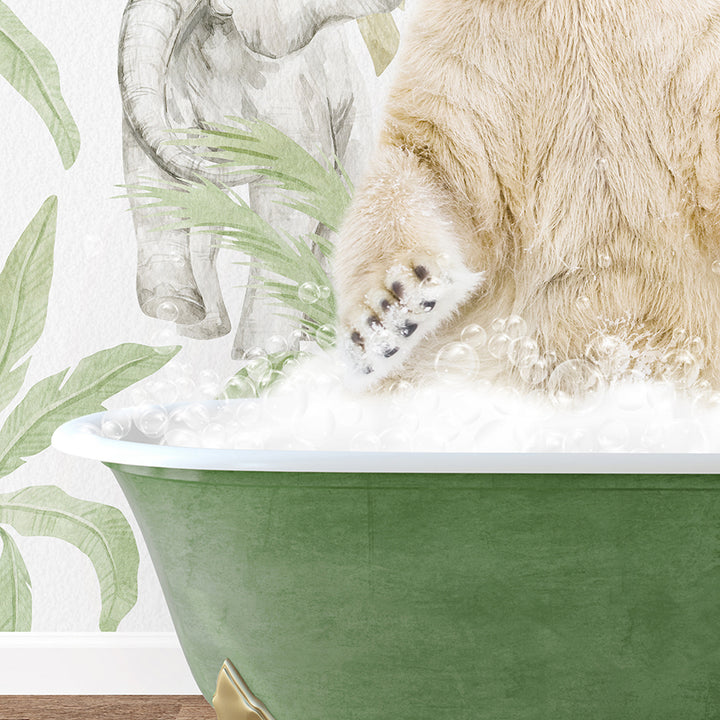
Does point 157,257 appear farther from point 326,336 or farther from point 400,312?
point 400,312

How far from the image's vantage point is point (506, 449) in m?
0.85

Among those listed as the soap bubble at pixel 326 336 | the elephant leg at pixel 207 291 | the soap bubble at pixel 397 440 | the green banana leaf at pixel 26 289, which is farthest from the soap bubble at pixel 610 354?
the green banana leaf at pixel 26 289

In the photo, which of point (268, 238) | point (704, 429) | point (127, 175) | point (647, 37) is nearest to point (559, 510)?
point (704, 429)

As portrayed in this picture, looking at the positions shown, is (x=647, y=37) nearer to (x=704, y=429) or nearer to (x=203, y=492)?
(x=704, y=429)

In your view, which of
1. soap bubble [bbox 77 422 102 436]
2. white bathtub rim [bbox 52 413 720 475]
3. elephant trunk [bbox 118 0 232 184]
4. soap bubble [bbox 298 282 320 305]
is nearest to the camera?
white bathtub rim [bbox 52 413 720 475]

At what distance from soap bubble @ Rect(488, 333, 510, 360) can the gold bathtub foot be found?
449 millimetres

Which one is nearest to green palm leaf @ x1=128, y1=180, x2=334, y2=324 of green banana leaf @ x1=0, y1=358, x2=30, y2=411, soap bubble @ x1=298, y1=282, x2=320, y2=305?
soap bubble @ x1=298, y1=282, x2=320, y2=305

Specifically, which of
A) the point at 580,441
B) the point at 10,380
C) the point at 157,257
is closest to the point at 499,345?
the point at 580,441

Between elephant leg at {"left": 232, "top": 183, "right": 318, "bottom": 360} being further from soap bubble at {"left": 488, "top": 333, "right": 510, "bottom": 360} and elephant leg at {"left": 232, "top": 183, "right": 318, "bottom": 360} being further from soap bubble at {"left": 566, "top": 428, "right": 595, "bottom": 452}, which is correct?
soap bubble at {"left": 566, "top": 428, "right": 595, "bottom": 452}

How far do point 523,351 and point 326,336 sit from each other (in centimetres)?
47

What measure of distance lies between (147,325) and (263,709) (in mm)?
762

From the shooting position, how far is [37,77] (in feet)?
4.69

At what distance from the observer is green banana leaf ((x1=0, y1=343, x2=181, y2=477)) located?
1448 millimetres

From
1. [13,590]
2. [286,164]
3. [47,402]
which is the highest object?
[286,164]
